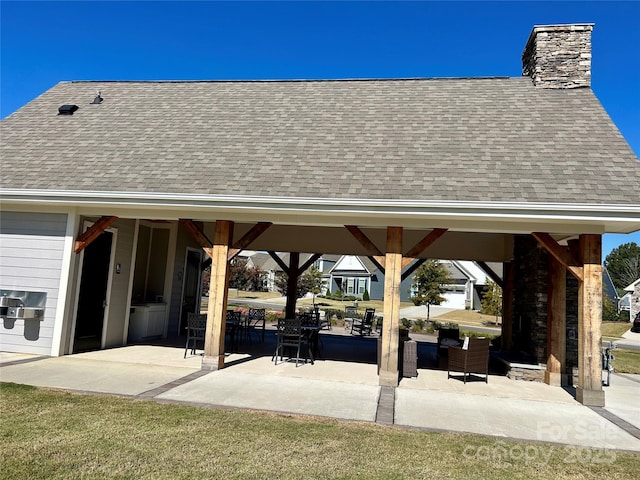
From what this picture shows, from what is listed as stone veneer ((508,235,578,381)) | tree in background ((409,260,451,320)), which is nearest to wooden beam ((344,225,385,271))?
stone veneer ((508,235,578,381))

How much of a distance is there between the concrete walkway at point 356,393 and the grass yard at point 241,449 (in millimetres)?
478

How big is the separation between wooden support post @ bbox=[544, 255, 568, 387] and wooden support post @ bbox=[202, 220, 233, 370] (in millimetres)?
5963

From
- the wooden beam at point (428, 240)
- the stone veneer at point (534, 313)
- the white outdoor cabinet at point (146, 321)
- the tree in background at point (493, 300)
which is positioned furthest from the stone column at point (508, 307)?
the tree in background at point (493, 300)

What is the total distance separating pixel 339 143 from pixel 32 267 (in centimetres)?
647

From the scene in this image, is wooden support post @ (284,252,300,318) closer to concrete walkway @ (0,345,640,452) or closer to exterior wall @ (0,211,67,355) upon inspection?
concrete walkway @ (0,345,640,452)

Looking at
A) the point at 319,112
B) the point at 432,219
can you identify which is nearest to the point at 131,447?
the point at 432,219

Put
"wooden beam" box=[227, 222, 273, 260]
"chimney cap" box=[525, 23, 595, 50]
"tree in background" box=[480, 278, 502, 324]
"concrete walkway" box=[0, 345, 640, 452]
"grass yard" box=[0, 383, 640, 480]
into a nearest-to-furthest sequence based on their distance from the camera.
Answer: "grass yard" box=[0, 383, 640, 480], "concrete walkway" box=[0, 345, 640, 452], "wooden beam" box=[227, 222, 273, 260], "chimney cap" box=[525, 23, 595, 50], "tree in background" box=[480, 278, 502, 324]

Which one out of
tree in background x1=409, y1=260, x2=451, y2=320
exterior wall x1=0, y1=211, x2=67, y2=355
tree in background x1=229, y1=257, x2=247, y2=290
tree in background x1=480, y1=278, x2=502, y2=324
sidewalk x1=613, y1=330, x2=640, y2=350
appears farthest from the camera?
tree in background x1=229, y1=257, x2=247, y2=290

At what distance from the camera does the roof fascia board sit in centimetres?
665

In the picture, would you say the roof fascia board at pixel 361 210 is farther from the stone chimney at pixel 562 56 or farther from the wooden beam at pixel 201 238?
the stone chimney at pixel 562 56

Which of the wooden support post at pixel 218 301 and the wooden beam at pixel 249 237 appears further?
the wooden beam at pixel 249 237

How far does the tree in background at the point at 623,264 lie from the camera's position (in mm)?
59000

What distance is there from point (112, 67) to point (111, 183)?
45.4ft

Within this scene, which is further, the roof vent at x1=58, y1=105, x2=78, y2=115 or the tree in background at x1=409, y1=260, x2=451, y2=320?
the tree in background at x1=409, y1=260, x2=451, y2=320
